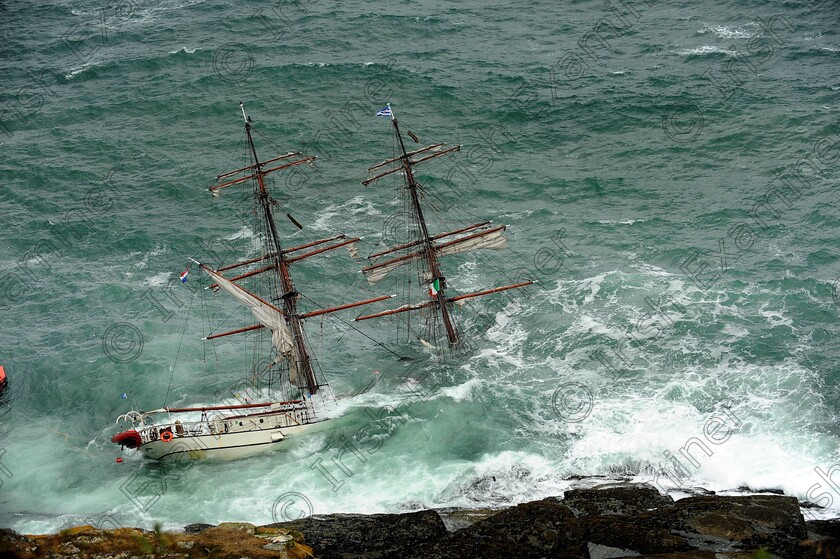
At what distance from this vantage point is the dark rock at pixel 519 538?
143ft

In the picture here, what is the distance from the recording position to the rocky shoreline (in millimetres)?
40594

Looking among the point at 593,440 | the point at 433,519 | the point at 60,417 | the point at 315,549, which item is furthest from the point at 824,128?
the point at 60,417

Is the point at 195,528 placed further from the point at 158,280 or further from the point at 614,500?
the point at 158,280

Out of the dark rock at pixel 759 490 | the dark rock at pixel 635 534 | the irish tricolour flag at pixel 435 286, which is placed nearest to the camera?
the dark rock at pixel 635 534

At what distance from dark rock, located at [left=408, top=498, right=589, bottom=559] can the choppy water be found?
762cm

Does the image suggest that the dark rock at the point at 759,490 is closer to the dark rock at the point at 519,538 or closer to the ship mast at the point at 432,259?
the dark rock at the point at 519,538

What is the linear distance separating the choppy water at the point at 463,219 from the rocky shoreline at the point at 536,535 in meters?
6.76

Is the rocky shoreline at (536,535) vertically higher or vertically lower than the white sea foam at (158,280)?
lower

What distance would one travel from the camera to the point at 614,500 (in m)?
49.8

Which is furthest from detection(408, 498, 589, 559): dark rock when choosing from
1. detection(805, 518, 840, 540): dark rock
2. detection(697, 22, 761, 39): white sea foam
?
detection(697, 22, 761, 39): white sea foam

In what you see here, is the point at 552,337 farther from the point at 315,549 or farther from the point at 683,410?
the point at 315,549

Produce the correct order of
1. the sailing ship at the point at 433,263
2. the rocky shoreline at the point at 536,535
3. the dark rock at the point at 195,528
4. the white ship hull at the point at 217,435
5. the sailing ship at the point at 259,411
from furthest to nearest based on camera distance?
the sailing ship at the point at 433,263 → the sailing ship at the point at 259,411 → the white ship hull at the point at 217,435 → the dark rock at the point at 195,528 → the rocky shoreline at the point at 536,535

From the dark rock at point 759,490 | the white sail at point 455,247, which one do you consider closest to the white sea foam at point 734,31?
the white sail at point 455,247

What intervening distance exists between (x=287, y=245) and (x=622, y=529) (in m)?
45.5
